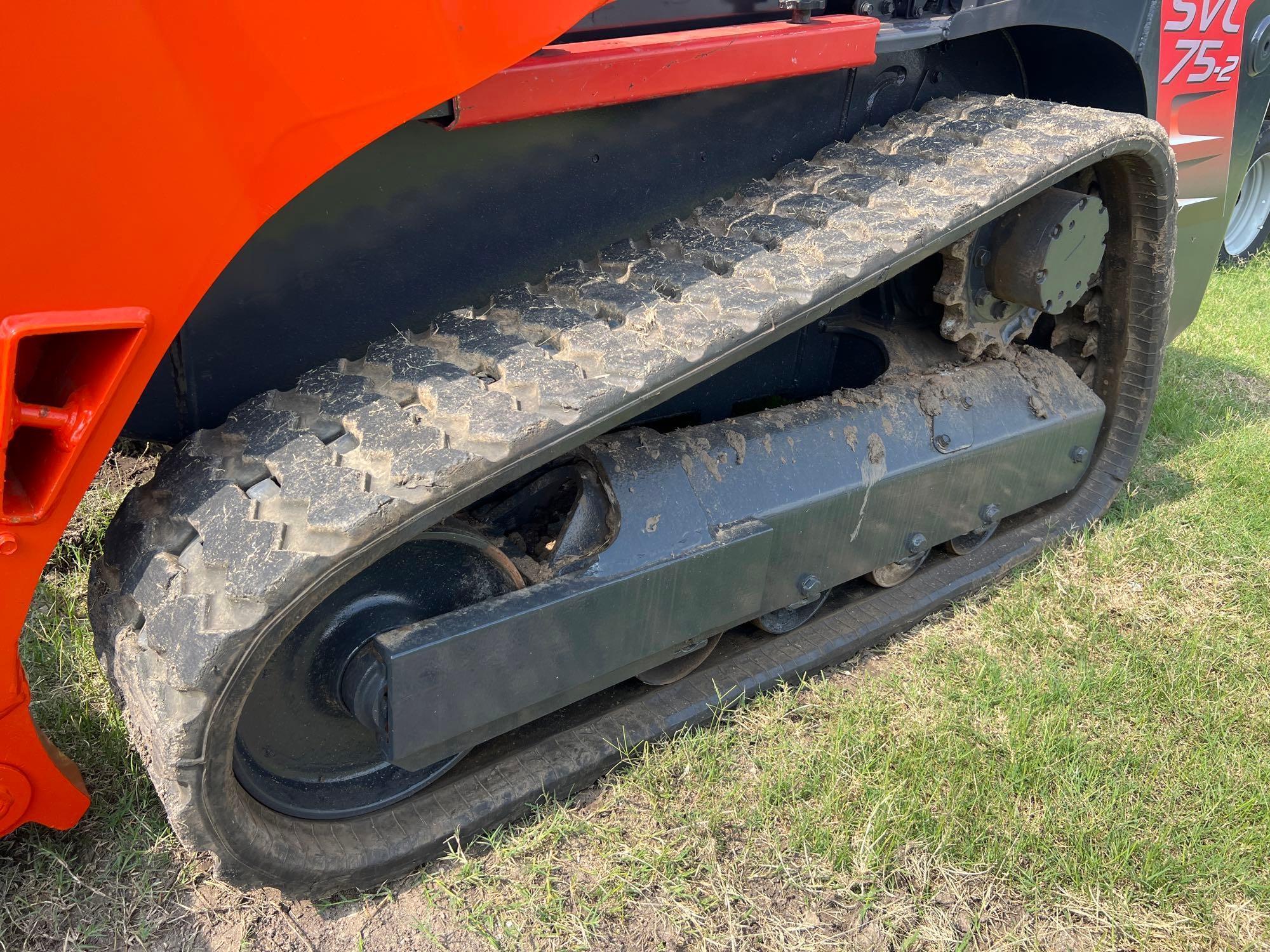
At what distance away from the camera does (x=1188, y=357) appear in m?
4.42

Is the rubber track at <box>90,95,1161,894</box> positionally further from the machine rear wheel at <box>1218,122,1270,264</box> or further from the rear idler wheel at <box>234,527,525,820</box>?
the machine rear wheel at <box>1218,122,1270,264</box>

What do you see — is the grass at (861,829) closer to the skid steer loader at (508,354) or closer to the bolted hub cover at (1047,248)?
the skid steer loader at (508,354)

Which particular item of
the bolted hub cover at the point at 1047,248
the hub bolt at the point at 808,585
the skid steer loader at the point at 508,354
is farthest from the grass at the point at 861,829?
the bolted hub cover at the point at 1047,248

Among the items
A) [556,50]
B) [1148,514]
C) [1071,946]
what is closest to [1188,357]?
[1148,514]

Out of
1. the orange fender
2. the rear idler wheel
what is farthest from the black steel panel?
the orange fender

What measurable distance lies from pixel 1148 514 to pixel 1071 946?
1.60m

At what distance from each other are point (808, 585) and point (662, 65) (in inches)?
40.8

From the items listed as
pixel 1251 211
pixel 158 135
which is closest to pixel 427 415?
pixel 158 135

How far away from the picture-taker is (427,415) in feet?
5.18

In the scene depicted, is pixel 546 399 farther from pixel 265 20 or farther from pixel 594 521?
pixel 265 20

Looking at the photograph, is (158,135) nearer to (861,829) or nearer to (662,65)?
(662,65)

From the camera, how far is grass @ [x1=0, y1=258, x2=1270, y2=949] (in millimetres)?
1829

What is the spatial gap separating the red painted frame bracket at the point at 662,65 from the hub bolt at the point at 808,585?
3.10ft

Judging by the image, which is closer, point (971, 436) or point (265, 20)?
point (265, 20)
